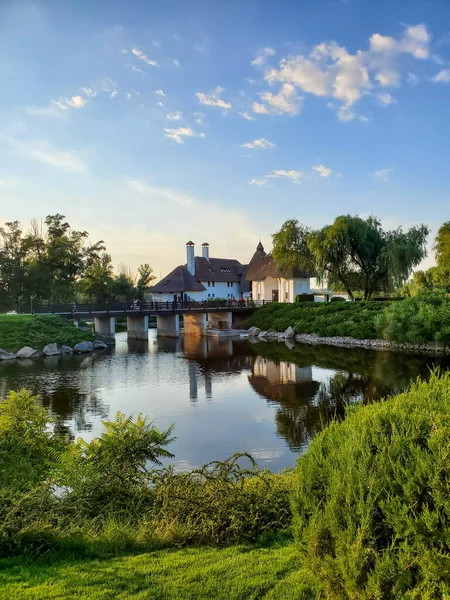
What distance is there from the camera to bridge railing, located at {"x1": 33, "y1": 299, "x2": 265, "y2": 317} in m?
32.8

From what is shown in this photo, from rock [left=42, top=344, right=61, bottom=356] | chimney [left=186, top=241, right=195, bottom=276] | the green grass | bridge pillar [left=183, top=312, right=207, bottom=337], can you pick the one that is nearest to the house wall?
chimney [left=186, top=241, right=195, bottom=276]

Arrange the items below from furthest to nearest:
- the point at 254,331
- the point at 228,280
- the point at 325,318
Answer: the point at 228,280 → the point at 254,331 → the point at 325,318

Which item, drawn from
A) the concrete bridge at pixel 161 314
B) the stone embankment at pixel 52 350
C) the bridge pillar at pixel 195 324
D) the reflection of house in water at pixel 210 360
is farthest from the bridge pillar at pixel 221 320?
the stone embankment at pixel 52 350

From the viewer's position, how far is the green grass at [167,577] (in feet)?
10.4

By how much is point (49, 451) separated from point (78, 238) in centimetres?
4036

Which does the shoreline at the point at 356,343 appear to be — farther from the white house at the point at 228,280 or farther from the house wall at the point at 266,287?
the house wall at the point at 266,287

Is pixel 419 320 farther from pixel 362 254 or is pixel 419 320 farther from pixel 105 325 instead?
pixel 105 325

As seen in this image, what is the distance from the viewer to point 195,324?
4078cm

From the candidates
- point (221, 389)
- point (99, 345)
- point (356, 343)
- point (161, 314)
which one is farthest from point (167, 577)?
point (161, 314)

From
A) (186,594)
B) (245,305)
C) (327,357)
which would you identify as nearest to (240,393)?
(327,357)

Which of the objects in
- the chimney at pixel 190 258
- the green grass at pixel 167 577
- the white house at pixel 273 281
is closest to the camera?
the green grass at pixel 167 577

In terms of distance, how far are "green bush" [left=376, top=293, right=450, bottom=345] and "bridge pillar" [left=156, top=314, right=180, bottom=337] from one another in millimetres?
18227

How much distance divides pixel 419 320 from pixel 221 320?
2025 centimetres

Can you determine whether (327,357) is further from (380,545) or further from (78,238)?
(78,238)
